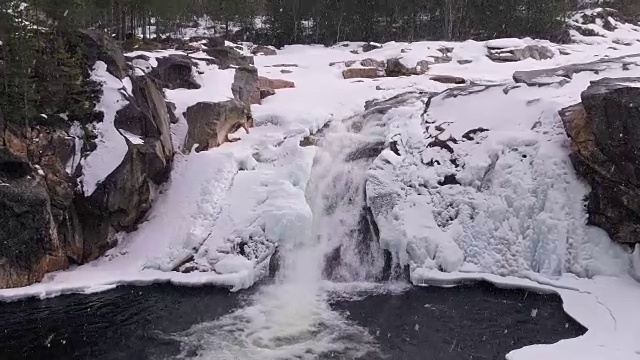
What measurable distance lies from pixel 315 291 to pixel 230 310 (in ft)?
6.08

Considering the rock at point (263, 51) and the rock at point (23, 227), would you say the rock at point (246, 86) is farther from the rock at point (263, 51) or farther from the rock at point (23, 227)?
the rock at point (263, 51)

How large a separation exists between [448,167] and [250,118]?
6.21 m

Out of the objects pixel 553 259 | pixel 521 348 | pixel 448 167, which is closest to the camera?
pixel 521 348

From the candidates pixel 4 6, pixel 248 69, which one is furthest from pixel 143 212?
pixel 248 69

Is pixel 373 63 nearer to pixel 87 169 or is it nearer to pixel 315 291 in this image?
pixel 87 169

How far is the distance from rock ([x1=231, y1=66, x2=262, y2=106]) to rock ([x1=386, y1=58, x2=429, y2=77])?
245 inches

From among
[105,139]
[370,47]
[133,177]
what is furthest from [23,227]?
[370,47]

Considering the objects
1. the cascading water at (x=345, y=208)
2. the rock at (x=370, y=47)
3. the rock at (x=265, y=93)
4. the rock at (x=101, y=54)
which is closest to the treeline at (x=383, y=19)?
the rock at (x=370, y=47)

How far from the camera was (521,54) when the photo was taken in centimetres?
2433

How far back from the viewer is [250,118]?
16.4 m

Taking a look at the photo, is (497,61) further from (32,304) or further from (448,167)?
(32,304)

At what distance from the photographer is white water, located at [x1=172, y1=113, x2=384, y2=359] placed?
8.55m

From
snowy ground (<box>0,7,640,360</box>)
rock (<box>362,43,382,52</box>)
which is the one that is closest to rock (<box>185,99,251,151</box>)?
snowy ground (<box>0,7,640,360</box>)

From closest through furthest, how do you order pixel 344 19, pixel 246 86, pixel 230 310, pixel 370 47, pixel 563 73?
pixel 230 310
pixel 563 73
pixel 246 86
pixel 370 47
pixel 344 19
